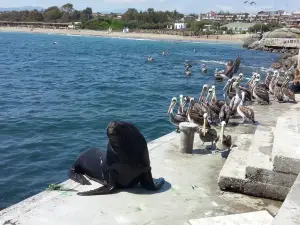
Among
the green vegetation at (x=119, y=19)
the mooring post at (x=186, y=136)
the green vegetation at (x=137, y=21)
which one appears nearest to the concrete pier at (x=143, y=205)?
the mooring post at (x=186, y=136)

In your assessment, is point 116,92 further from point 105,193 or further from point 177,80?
point 105,193

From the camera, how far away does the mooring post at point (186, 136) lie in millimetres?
9453

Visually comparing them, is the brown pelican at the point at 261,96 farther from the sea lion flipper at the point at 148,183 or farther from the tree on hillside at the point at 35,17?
the tree on hillside at the point at 35,17

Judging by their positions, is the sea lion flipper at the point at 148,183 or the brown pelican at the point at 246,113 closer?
the sea lion flipper at the point at 148,183

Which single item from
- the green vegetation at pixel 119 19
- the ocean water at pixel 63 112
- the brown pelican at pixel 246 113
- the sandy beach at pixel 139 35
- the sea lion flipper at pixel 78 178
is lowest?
the sandy beach at pixel 139 35

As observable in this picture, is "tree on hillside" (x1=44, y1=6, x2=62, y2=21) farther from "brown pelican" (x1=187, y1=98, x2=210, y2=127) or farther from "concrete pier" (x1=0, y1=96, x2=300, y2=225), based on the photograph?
"concrete pier" (x1=0, y1=96, x2=300, y2=225)

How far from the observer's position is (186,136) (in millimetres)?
9516

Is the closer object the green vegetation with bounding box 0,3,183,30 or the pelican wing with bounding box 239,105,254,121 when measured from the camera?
the pelican wing with bounding box 239,105,254,121

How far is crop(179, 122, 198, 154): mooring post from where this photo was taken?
9.45 meters

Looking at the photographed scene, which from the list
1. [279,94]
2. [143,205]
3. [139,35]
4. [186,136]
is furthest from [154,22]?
[143,205]

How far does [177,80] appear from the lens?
33.3 metres

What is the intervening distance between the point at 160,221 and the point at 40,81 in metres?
25.5

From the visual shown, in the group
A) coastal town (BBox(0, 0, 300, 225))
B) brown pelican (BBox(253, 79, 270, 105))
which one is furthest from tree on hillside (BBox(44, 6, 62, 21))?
brown pelican (BBox(253, 79, 270, 105))

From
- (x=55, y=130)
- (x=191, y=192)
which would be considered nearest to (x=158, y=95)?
(x=55, y=130)
